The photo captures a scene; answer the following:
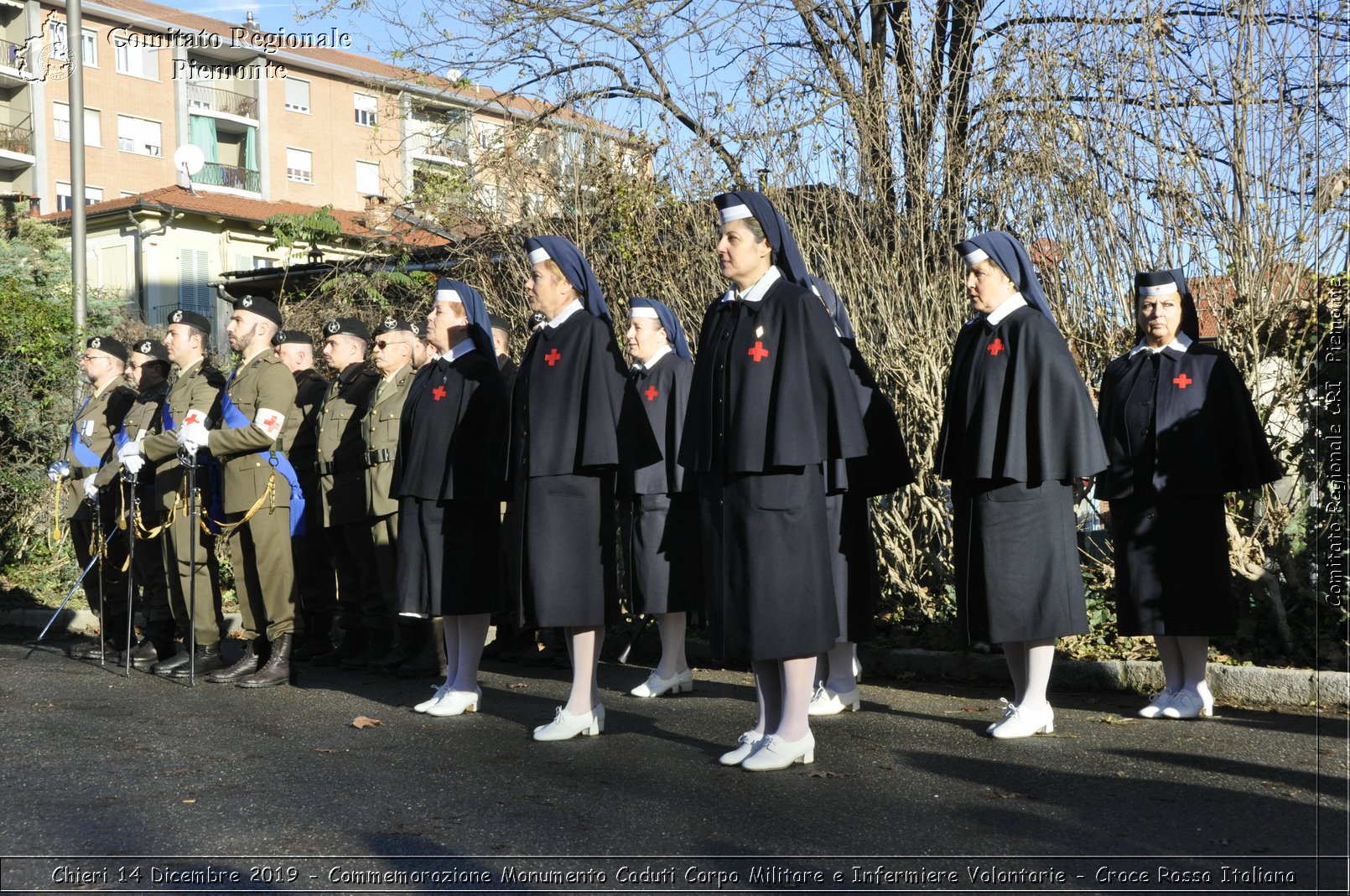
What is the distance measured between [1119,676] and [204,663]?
216 inches

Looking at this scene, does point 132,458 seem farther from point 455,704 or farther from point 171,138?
point 171,138

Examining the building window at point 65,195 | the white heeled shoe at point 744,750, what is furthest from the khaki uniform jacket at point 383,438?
the building window at point 65,195

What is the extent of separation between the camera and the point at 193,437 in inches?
317

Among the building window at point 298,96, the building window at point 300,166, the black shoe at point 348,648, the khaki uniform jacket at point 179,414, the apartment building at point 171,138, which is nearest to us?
the khaki uniform jacket at point 179,414

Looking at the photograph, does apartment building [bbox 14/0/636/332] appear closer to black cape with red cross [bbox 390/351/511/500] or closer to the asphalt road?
black cape with red cross [bbox 390/351/511/500]

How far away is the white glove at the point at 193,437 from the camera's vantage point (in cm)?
805

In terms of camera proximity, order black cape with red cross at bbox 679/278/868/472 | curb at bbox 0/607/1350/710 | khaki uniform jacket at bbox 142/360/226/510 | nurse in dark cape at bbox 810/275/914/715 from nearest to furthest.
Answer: black cape with red cross at bbox 679/278/868/472, nurse in dark cape at bbox 810/275/914/715, curb at bbox 0/607/1350/710, khaki uniform jacket at bbox 142/360/226/510

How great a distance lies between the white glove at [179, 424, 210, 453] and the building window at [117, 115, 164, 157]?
4934cm

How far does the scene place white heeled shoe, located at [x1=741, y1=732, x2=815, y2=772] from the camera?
5.44 m

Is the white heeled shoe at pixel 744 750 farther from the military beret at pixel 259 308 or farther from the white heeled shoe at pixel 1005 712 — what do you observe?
the military beret at pixel 259 308

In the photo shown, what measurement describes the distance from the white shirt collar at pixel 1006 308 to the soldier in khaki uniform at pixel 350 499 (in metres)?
4.39

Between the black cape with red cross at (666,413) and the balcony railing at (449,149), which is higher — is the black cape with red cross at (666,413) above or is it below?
below

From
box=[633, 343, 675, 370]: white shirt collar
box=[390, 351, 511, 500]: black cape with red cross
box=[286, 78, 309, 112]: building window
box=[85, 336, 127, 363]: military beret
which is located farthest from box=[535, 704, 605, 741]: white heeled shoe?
box=[286, 78, 309, 112]: building window

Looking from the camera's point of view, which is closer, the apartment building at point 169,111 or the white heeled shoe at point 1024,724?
the white heeled shoe at point 1024,724
